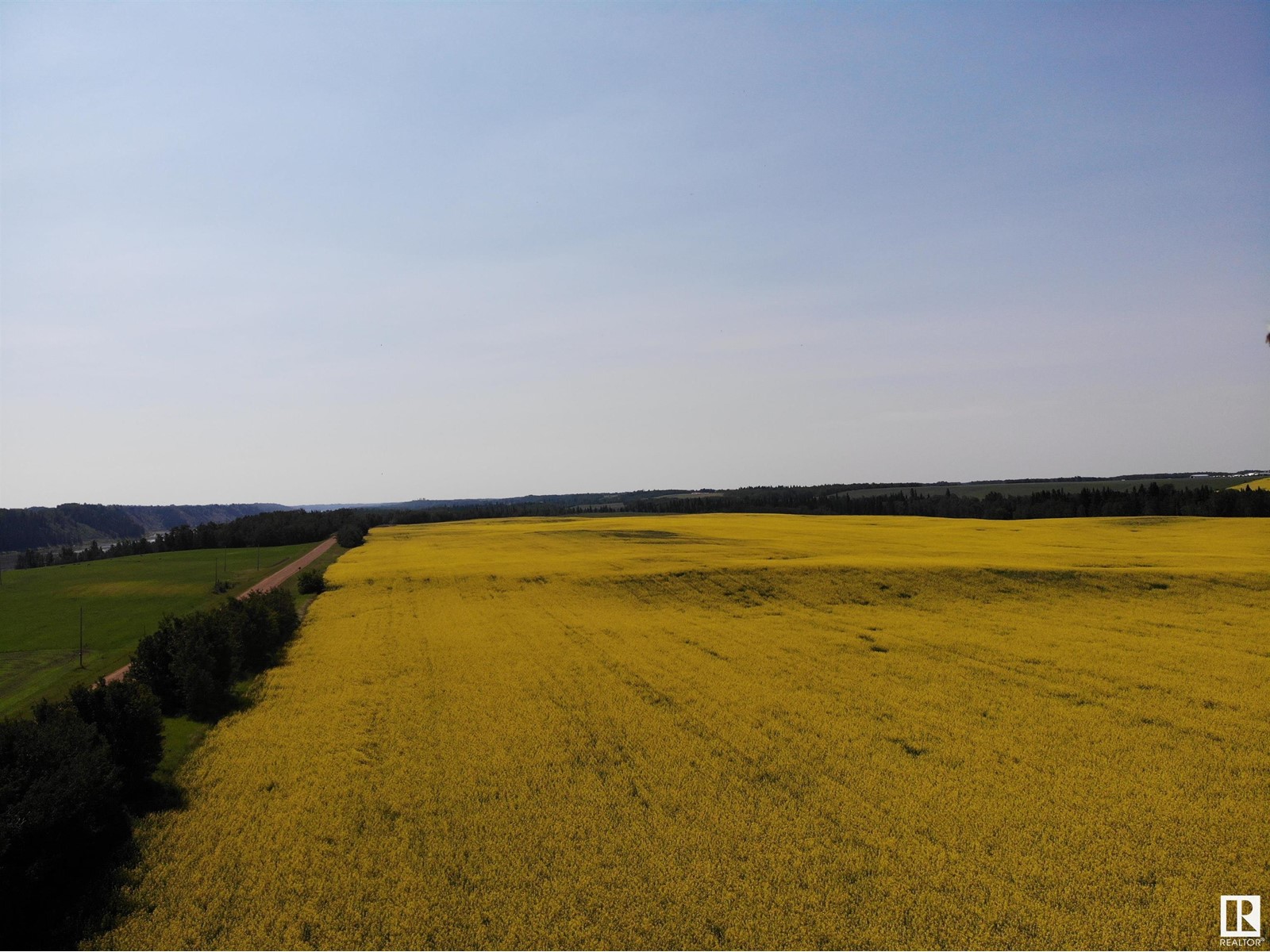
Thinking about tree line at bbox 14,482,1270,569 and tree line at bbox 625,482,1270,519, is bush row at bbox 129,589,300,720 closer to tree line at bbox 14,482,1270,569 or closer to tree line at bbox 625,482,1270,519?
tree line at bbox 14,482,1270,569

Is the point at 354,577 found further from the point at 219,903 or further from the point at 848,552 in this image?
the point at 219,903

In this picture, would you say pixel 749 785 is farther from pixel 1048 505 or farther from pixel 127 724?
pixel 1048 505

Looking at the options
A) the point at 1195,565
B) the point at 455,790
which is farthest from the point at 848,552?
the point at 455,790

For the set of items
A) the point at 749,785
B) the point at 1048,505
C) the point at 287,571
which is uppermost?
the point at 1048,505

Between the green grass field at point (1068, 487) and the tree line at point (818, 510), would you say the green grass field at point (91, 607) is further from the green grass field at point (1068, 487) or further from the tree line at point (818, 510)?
the green grass field at point (1068, 487)

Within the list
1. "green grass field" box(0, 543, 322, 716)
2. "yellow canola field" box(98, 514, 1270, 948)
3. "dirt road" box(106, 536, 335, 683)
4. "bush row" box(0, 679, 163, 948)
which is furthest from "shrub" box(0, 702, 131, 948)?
"dirt road" box(106, 536, 335, 683)

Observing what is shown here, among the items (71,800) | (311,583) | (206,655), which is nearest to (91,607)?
(311,583)

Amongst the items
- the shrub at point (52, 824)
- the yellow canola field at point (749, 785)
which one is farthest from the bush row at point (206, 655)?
the shrub at point (52, 824)
